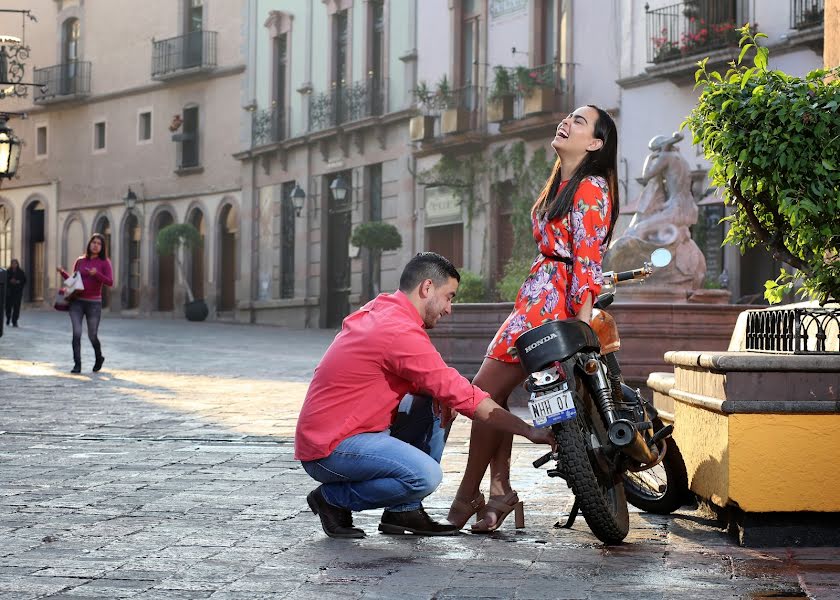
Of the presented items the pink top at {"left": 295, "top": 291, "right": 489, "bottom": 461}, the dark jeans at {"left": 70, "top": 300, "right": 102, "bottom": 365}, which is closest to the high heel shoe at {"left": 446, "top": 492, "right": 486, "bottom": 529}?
the pink top at {"left": 295, "top": 291, "right": 489, "bottom": 461}

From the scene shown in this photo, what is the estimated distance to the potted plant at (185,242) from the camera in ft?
125

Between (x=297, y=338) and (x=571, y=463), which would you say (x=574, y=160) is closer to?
(x=571, y=463)

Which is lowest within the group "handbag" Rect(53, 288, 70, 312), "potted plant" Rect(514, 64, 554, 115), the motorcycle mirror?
"handbag" Rect(53, 288, 70, 312)

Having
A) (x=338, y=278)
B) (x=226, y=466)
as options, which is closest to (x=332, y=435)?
(x=226, y=466)

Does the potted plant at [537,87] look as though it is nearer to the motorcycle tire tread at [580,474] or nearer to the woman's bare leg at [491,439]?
the woman's bare leg at [491,439]

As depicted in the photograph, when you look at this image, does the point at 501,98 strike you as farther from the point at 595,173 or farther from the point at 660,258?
the point at 595,173

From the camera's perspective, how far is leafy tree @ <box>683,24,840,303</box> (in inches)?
228

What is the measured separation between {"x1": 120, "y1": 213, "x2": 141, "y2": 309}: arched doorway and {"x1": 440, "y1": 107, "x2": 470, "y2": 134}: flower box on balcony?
16.3 metres

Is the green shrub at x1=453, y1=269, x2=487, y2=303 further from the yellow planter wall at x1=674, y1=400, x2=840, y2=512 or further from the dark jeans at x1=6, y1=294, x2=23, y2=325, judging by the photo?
the yellow planter wall at x1=674, y1=400, x2=840, y2=512

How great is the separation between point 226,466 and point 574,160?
3.16 metres

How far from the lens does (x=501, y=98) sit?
28625mm

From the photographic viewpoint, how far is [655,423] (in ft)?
20.7

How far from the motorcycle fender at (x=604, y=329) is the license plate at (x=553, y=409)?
63cm

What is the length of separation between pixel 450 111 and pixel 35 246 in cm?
2257
